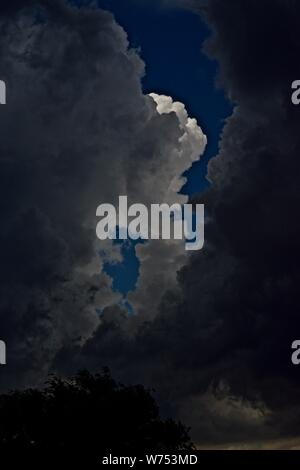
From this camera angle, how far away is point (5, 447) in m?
51.0

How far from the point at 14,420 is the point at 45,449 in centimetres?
473

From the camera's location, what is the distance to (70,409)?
53438 millimetres

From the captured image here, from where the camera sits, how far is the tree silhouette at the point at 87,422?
168 ft

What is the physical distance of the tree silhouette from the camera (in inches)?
2018

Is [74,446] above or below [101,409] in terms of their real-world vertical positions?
below

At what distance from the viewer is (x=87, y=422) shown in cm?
5228
